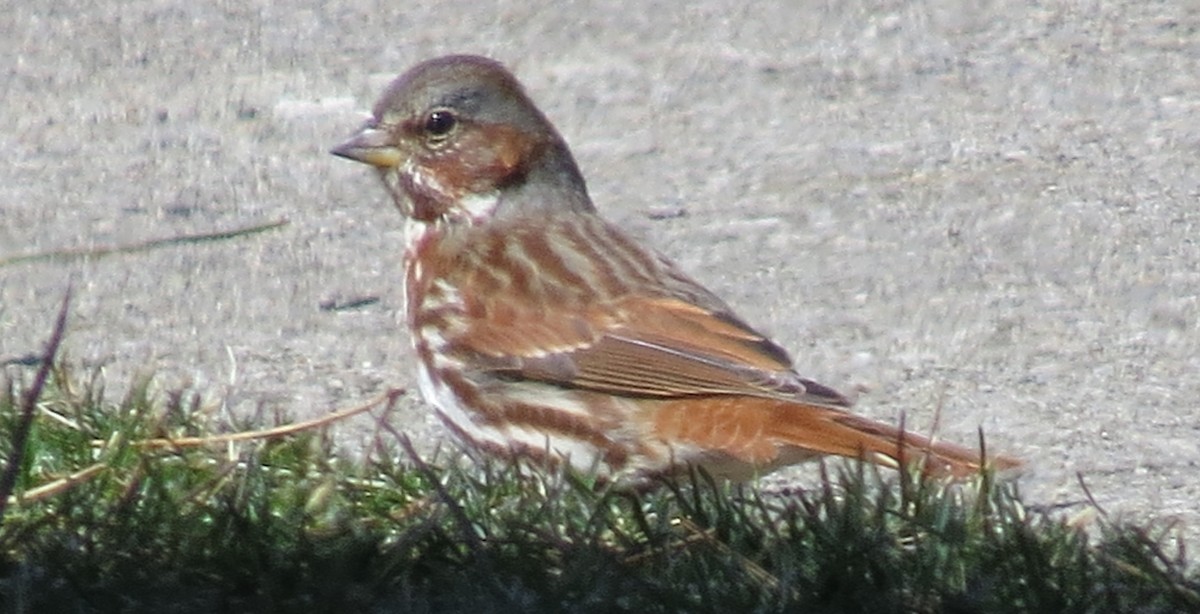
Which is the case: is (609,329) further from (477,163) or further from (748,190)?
(748,190)

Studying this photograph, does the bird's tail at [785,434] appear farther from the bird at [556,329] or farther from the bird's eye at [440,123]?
the bird's eye at [440,123]

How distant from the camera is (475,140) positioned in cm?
640

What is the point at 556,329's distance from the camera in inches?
232

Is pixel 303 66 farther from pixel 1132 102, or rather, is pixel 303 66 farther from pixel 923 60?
pixel 1132 102

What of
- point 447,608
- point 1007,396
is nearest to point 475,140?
point 1007,396

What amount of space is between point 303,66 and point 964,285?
3.25 m

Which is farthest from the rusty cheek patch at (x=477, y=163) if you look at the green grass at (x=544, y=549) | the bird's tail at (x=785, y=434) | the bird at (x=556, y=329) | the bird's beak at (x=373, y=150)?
the green grass at (x=544, y=549)

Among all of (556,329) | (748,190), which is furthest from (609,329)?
(748,190)

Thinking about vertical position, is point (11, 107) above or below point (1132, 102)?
below

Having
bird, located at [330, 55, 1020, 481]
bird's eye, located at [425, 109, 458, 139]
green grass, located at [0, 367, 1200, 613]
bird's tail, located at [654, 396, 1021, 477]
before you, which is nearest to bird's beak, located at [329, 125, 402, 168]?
bird, located at [330, 55, 1020, 481]

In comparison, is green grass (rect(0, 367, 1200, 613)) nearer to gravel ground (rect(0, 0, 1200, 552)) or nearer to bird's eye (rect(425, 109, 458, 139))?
gravel ground (rect(0, 0, 1200, 552))

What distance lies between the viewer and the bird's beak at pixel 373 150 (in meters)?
6.40

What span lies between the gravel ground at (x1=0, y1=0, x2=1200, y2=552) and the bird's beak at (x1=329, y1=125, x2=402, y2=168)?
0.61 meters

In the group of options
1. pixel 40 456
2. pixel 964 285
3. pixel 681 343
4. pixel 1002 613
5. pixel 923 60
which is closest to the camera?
pixel 1002 613
